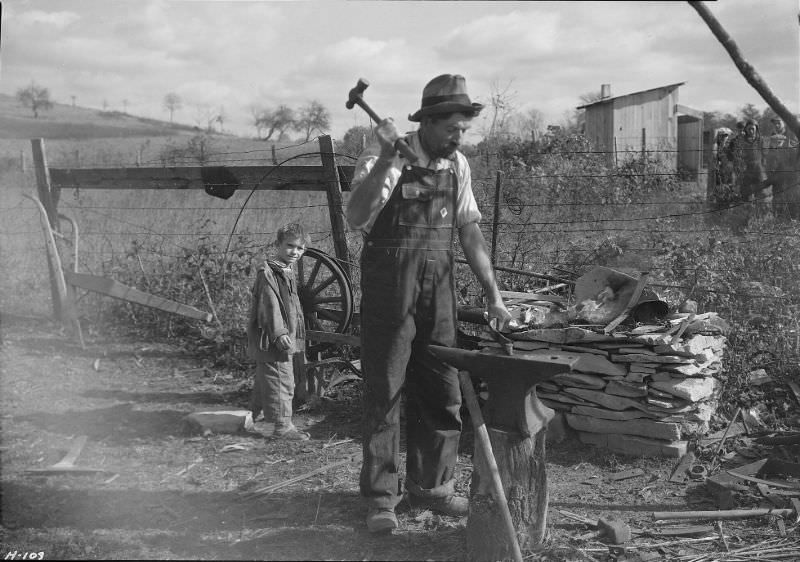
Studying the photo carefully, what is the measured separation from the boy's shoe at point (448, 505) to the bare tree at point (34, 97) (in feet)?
A: 12.7

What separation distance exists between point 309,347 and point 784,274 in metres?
4.46

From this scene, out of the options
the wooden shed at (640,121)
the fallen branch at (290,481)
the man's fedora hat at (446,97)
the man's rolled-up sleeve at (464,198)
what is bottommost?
the fallen branch at (290,481)

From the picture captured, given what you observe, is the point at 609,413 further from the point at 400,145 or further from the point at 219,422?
the point at 219,422

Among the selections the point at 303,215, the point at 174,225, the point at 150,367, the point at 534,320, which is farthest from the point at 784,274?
the point at 174,225

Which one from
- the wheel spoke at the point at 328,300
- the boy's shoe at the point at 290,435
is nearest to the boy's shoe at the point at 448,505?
the boy's shoe at the point at 290,435

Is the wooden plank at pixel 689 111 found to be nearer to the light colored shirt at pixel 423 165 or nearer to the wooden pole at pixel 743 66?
the light colored shirt at pixel 423 165

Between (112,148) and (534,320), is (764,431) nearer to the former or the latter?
(534,320)

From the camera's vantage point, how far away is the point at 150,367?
707 centimetres

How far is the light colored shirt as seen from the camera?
3357mm

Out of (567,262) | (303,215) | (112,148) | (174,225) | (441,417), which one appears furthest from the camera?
(112,148)

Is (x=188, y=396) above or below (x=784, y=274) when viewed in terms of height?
below

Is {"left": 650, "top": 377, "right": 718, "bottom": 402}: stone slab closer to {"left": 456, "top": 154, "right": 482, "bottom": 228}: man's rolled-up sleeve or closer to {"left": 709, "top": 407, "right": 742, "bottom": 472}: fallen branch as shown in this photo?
{"left": 709, "top": 407, "right": 742, "bottom": 472}: fallen branch

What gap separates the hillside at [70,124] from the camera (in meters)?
5.93

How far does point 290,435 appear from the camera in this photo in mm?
5230
